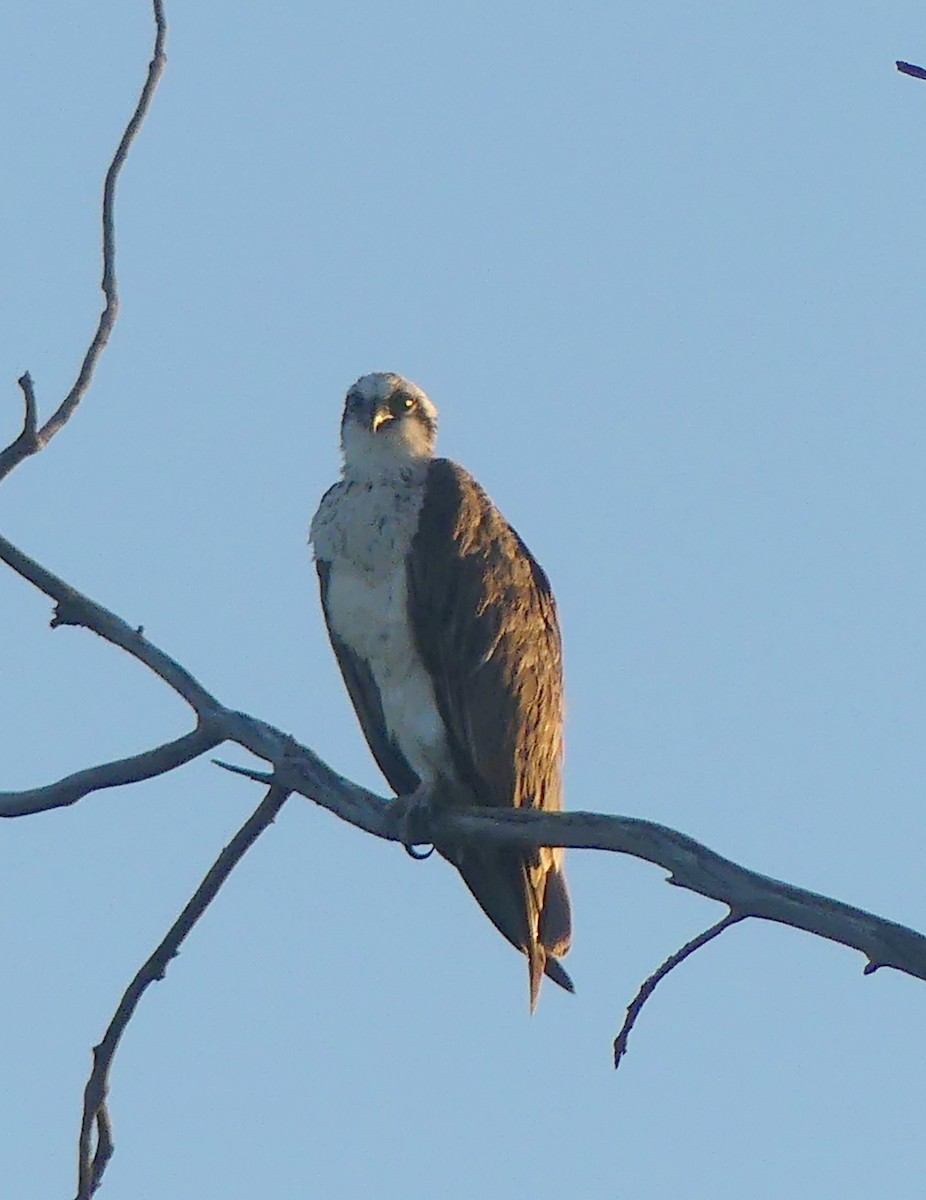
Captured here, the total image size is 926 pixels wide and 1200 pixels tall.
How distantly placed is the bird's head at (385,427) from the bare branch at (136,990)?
213 cm

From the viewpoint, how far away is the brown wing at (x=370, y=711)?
6.87 metres

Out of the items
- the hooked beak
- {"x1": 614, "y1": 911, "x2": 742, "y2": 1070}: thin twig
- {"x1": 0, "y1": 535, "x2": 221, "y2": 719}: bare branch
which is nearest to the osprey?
the hooked beak

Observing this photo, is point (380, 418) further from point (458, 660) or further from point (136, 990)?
point (136, 990)

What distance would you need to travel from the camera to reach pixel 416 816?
6.20m

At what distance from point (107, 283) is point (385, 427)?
2.27m

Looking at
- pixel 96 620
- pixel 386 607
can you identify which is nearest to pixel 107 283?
pixel 96 620

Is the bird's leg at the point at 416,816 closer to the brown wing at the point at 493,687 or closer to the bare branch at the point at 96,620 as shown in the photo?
the brown wing at the point at 493,687

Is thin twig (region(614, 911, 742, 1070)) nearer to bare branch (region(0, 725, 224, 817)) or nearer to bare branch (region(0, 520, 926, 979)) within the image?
bare branch (region(0, 520, 926, 979))

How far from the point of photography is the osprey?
6.45 metres

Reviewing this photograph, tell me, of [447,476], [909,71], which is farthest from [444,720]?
[909,71]

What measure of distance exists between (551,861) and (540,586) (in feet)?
3.13

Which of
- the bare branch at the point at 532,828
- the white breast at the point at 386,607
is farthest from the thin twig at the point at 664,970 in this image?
the white breast at the point at 386,607

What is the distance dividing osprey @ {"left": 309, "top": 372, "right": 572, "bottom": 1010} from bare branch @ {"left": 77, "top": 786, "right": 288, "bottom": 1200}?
1.25m

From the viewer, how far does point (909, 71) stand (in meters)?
3.35
